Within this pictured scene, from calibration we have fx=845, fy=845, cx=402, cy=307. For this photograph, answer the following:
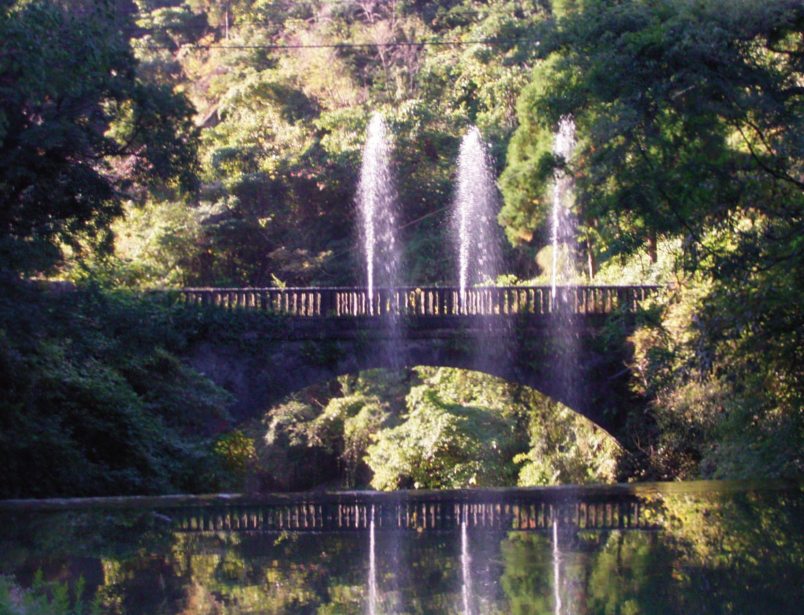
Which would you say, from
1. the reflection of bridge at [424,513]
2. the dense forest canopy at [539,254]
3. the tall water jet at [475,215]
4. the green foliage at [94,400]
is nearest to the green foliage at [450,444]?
→ the dense forest canopy at [539,254]

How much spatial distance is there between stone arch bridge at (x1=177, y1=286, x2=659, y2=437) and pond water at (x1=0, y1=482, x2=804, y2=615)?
741 cm

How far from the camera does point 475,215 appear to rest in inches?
851

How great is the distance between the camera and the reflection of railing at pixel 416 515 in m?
Result: 5.42

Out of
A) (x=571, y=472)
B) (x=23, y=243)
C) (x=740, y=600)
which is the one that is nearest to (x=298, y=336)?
(x=571, y=472)

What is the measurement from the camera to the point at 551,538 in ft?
16.4

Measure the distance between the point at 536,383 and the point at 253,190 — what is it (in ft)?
38.8

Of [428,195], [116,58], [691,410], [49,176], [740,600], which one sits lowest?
[740,600]

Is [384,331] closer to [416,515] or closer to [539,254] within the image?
[539,254]

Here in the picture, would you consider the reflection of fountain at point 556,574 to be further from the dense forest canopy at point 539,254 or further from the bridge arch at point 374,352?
Result: the bridge arch at point 374,352

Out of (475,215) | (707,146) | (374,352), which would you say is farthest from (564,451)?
(707,146)

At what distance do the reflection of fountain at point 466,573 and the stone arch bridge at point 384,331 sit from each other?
882 cm

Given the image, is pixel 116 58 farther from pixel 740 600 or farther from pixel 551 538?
pixel 740 600

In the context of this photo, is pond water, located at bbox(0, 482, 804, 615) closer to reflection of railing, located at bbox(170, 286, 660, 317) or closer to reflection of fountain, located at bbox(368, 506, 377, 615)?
reflection of fountain, located at bbox(368, 506, 377, 615)

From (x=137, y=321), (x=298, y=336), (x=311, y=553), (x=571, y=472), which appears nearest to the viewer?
(x=311, y=553)
